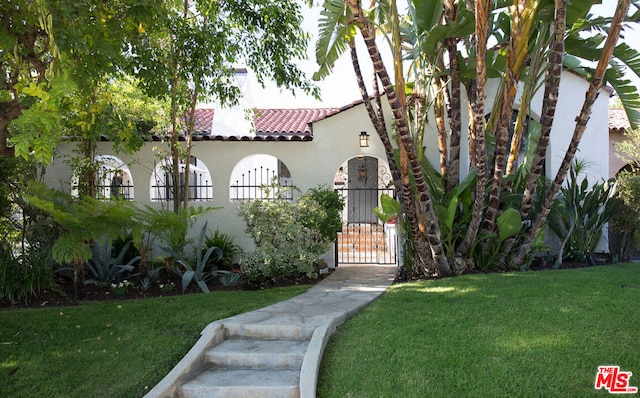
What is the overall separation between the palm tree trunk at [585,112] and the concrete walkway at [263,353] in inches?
144

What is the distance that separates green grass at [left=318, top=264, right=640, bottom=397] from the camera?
4.14 metres

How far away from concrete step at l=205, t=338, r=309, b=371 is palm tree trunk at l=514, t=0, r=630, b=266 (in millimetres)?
5319

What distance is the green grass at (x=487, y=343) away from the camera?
414 cm

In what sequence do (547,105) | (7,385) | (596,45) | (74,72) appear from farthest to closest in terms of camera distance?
(596,45), (547,105), (74,72), (7,385)

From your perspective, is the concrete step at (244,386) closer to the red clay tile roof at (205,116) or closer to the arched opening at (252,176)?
the arched opening at (252,176)

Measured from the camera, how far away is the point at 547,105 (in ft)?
25.7

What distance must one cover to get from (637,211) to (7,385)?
10.7 meters

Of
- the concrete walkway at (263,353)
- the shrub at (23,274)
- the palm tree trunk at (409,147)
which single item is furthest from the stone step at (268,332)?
the shrub at (23,274)

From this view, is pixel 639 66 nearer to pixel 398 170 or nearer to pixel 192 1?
pixel 398 170

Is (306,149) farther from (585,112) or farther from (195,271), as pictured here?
(585,112)

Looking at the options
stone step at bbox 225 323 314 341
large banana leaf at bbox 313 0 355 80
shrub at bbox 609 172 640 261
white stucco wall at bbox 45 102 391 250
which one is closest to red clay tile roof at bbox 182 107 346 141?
white stucco wall at bbox 45 102 391 250

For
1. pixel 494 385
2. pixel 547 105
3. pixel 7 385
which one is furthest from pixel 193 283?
pixel 547 105

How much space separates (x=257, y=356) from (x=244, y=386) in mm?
570

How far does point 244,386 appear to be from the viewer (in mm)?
4566
